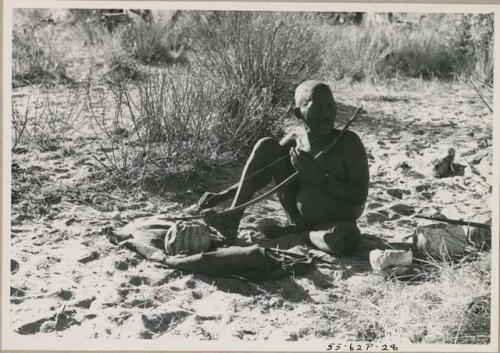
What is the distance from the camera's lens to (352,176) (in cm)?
351

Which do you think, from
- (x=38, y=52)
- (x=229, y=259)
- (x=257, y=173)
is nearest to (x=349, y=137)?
(x=257, y=173)

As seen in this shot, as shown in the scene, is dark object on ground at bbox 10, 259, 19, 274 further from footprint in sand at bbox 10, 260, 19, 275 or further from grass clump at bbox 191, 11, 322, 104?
grass clump at bbox 191, 11, 322, 104

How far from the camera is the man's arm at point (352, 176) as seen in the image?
11.5 feet

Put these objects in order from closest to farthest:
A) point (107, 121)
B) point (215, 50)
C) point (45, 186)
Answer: point (45, 186), point (107, 121), point (215, 50)

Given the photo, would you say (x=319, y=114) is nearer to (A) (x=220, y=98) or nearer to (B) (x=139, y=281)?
(B) (x=139, y=281)

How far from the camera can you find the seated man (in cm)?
346

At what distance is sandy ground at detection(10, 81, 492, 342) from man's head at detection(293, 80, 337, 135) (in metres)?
0.67

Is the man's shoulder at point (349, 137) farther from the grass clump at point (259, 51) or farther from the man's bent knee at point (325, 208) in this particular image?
the grass clump at point (259, 51)

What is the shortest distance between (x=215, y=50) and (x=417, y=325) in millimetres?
3066

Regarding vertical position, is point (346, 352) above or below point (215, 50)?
below

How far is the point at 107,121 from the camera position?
16.3ft

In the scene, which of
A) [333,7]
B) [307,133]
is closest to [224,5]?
[333,7]

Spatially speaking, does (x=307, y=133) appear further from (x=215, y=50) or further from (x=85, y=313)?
(x=215, y=50)

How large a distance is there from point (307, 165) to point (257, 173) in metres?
0.31
